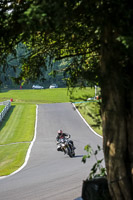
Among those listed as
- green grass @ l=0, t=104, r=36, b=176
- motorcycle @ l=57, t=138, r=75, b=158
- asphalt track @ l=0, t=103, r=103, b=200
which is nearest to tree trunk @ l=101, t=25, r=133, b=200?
asphalt track @ l=0, t=103, r=103, b=200

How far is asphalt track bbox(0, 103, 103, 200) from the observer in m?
12.9

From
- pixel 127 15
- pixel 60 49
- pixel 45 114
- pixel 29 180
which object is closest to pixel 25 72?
pixel 60 49

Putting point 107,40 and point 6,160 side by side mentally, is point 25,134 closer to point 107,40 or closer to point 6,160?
point 6,160

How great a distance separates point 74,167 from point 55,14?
562 inches

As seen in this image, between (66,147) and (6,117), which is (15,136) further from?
(66,147)

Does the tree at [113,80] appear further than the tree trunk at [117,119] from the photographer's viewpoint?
No

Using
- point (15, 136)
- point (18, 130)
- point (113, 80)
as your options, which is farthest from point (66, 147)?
point (18, 130)

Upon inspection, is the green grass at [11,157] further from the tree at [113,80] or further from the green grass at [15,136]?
the tree at [113,80]

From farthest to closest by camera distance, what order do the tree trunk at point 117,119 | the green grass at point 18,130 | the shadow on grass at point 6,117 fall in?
the shadow on grass at point 6,117 < the green grass at point 18,130 < the tree trunk at point 117,119

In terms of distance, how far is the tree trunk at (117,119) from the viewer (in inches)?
271

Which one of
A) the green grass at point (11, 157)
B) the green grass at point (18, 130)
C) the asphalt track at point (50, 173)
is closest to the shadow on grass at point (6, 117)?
the green grass at point (18, 130)

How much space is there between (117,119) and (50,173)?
11344 millimetres

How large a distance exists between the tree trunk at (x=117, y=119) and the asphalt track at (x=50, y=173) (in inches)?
33.7

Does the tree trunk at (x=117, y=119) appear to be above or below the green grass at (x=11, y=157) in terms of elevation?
above
